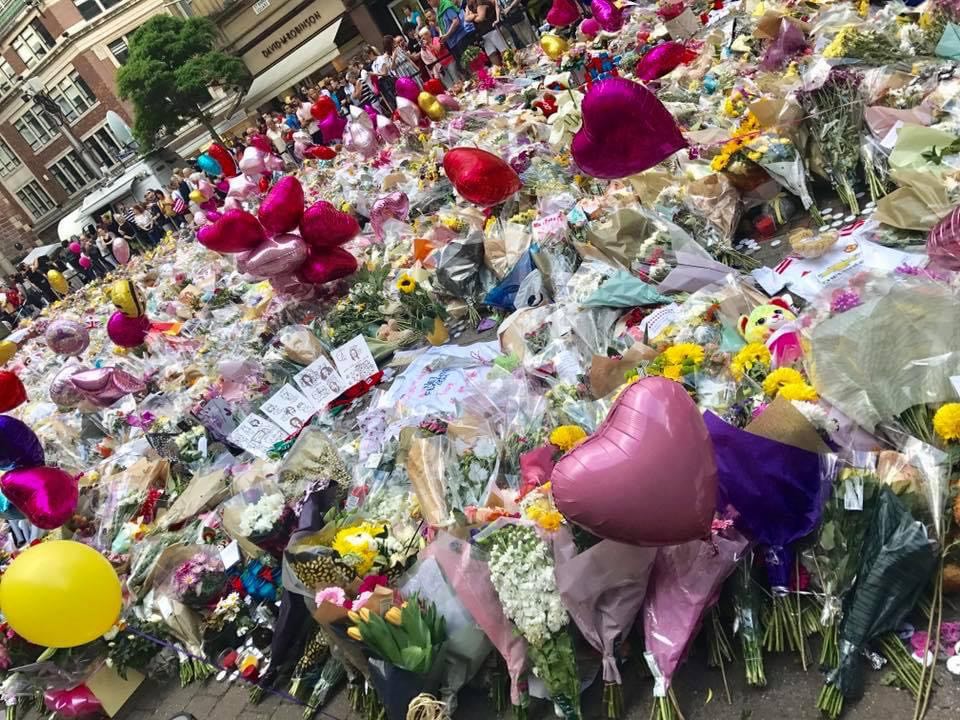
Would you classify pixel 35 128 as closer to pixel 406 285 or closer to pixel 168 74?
pixel 168 74

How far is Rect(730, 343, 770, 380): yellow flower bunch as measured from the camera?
108 inches

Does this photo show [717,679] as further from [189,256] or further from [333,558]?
[189,256]

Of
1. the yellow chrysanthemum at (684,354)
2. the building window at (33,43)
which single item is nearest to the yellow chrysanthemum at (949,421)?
the yellow chrysanthemum at (684,354)

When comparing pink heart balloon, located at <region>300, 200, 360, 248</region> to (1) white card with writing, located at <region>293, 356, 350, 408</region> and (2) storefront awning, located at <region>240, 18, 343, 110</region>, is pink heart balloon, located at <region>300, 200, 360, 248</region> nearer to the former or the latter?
(1) white card with writing, located at <region>293, 356, 350, 408</region>

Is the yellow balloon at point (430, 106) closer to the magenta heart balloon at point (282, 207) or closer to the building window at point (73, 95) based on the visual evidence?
the magenta heart balloon at point (282, 207)

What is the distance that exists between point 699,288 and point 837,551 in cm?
197

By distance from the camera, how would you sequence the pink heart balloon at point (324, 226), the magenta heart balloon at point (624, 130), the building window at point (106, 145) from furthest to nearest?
1. the building window at point (106, 145)
2. the pink heart balloon at point (324, 226)
3. the magenta heart balloon at point (624, 130)

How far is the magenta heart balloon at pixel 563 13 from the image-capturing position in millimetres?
11180

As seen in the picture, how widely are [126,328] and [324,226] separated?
2.88 metres

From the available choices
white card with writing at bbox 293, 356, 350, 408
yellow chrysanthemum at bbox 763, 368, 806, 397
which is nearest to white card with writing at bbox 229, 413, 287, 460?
white card with writing at bbox 293, 356, 350, 408

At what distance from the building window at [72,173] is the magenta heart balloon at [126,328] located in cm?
3417

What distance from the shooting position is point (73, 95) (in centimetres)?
3481

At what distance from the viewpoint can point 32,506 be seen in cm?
469

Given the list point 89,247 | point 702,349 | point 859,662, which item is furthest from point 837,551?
point 89,247
